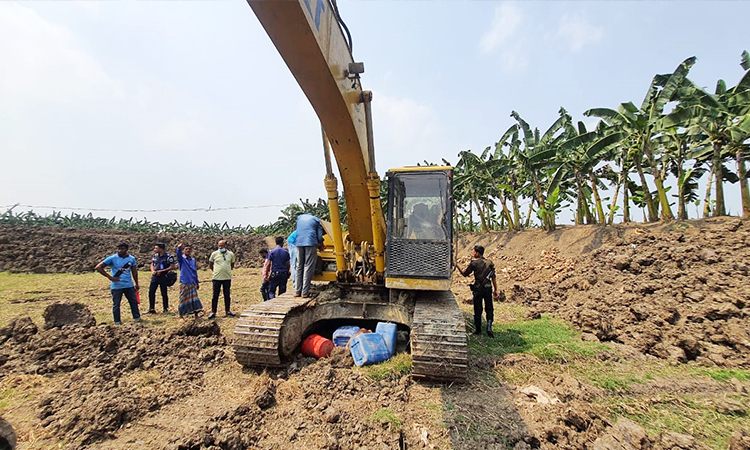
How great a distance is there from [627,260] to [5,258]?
21811mm

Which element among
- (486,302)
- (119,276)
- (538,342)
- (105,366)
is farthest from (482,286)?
(119,276)

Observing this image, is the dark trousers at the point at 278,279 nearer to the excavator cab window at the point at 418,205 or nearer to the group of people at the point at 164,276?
the group of people at the point at 164,276

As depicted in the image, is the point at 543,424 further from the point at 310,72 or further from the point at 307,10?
the point at 307,10

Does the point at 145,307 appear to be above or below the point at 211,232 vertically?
below

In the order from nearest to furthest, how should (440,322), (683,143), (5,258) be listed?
(440,322) → (683,143) → (5,258)

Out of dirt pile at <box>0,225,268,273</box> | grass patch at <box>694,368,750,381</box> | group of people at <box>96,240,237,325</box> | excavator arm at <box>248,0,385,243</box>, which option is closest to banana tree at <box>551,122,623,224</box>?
grass patch at <box>694,368,750,381</box>

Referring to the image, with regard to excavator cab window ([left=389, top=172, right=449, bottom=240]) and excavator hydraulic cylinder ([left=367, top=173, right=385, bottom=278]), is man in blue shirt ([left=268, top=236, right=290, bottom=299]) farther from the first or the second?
excavator cab window ([left=389, top=172, right=449, bottom=240])

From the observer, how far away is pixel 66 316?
5082mm

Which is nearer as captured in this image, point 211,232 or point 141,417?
point 141,417

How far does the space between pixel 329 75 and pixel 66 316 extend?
5.21m

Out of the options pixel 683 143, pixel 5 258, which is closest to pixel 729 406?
pixel 683 143

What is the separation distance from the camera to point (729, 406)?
3.21 meters

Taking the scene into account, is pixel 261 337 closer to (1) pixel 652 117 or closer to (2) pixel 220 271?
(2) pixel 220 271

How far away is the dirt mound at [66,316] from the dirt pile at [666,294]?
757 cm
